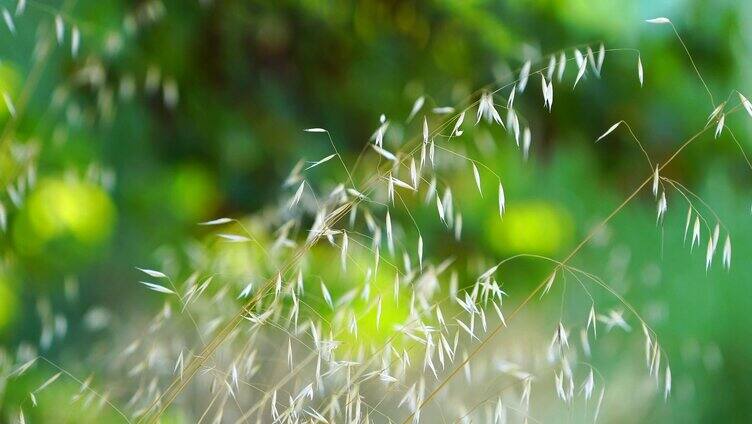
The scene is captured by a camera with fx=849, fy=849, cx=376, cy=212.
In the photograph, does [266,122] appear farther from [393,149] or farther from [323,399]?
[323,399]

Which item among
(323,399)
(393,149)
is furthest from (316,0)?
(323,399)

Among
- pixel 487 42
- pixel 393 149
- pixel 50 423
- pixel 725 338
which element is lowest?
pixel 50 423

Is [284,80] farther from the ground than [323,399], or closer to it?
farther from the ground

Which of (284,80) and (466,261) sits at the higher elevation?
(284,80)

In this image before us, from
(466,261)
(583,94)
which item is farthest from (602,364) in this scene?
(583,94)

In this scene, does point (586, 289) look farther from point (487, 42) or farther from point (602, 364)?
point (487, 42)
